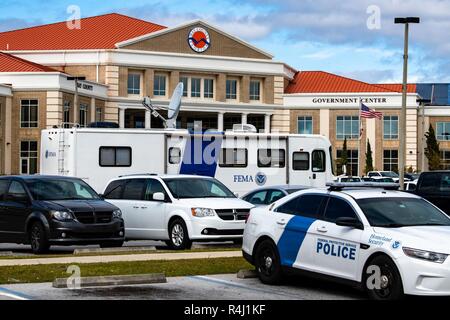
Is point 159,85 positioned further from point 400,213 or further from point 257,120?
point 400,213

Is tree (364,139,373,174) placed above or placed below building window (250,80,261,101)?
below

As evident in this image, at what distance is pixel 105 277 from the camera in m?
13.5

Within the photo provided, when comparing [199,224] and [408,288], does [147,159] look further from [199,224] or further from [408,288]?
[408,288]

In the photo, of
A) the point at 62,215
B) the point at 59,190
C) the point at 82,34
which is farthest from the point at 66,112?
the point at 62,215

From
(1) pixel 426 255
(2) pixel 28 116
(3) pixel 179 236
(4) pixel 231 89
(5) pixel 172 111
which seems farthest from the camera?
(4) pixel 231 89

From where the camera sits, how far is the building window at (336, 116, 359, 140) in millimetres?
80812

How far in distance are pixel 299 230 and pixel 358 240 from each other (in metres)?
1.33

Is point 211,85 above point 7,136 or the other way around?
above

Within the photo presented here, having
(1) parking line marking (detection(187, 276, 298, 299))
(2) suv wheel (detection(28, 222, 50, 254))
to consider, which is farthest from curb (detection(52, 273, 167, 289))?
(2) suv wheel (detection(28, 222, 50, 254))

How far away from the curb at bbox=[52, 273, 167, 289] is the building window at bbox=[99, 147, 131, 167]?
16.0m

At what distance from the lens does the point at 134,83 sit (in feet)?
251

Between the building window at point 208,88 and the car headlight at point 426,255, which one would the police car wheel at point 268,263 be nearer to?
the car headlight at point 426,255

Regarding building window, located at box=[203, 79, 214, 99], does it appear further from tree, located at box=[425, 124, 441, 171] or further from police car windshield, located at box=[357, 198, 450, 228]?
police car windshield, located at box=[357, 198, 450, 228]
